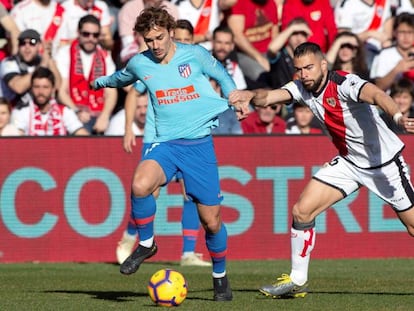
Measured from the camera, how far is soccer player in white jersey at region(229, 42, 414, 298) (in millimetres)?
10016

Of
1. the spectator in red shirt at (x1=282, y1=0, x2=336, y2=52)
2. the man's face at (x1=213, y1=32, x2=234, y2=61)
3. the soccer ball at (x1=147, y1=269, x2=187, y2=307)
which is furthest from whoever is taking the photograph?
the spectator in red shirt at (x1=282, y1=0, x2=336, y2=52)

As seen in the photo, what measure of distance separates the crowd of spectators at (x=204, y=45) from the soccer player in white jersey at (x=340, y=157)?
15.8 ft

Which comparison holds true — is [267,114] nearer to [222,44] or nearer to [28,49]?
[222,44]

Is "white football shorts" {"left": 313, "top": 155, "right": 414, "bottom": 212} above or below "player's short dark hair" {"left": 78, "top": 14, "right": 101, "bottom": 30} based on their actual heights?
below

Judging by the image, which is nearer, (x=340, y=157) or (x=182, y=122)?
(x=182, y=122)

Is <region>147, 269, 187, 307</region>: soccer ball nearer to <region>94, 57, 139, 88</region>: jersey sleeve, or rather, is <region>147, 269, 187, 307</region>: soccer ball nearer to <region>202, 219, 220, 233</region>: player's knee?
<region>202, 219, 220, 233</region>: player's knee

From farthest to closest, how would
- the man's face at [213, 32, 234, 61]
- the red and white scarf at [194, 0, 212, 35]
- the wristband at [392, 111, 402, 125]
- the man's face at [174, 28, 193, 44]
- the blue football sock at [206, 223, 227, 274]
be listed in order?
the red and white scarf at [194, 0, 212, 35]
the man's face at [213, 32, 234, 61]
the man's face at [174, 28, 193, 44]
the blue football sock at [206, 223, 227, 274]
the wristband at [392, 111, 402, 125]

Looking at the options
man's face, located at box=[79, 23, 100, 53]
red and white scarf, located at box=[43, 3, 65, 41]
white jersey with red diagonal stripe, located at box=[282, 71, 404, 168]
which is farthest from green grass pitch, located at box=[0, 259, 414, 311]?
red and white scarf, located at box=[43, 3, 65, 41]

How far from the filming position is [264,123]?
15.4 m

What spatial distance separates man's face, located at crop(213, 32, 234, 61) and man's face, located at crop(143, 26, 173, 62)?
5557 millimetres

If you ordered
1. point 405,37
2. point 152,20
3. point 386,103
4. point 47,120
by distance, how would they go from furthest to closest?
point 405,37
point 47,120
point 152,20
point 386,103

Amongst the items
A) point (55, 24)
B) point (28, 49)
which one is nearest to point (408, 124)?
point (28, 49)

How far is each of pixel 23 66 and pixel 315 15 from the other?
4411mm

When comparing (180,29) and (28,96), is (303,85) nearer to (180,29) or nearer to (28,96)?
(180,29)
